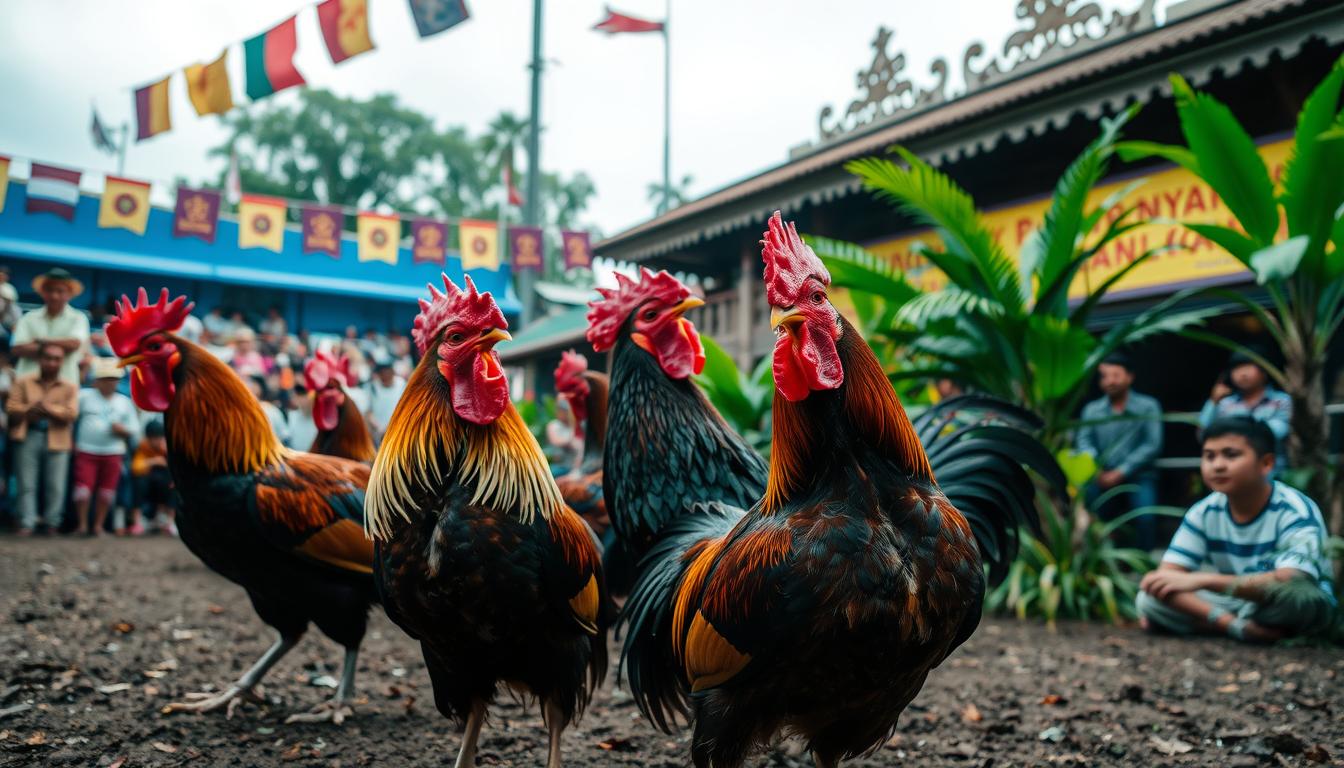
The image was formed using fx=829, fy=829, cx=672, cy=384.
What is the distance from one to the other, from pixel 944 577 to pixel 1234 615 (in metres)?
3.68

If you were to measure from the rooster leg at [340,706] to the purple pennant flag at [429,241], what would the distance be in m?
14.9

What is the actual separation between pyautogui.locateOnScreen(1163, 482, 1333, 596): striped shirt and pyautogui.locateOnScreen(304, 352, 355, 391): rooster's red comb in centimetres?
474

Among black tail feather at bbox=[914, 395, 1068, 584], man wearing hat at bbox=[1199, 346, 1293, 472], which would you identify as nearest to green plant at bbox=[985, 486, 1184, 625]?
man wearing hat at bbox=[1199, 346, 1293, 472]

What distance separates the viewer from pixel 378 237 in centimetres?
1662

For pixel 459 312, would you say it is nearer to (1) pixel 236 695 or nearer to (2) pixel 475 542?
(2) pixel 475 542

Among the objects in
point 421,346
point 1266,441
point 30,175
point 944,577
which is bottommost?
point 944,577

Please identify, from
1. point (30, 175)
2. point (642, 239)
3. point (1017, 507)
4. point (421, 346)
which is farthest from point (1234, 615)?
point (30, 175)

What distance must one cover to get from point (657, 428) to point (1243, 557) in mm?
3552

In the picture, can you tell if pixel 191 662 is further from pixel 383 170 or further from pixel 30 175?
pixel 383 170

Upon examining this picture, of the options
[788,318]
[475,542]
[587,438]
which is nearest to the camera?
[788,318]

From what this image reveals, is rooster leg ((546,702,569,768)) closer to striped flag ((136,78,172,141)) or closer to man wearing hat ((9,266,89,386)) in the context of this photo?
man wearing hat ((9,266,89,386))

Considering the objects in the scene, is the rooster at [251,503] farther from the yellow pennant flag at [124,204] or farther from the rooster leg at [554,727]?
the yellow pennant flag at [124,204]

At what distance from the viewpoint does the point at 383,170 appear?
39.9 metres

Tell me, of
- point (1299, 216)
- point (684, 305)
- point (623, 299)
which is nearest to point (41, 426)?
point (623, 299)
